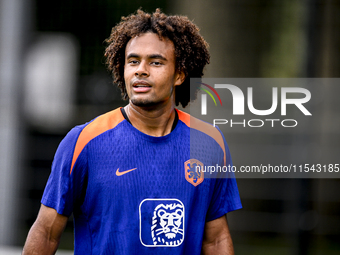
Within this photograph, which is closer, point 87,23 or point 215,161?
point 215,161

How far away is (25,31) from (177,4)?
1.83 m

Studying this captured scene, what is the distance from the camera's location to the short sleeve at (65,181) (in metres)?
2.00

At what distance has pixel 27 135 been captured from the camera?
484 cm

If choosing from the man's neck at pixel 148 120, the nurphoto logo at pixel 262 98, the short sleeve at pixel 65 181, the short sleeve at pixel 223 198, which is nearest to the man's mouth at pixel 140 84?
the man's neck at pixel 148 120

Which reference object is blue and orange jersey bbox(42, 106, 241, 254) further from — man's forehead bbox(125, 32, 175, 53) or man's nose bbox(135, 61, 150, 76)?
Answer: man's forehead bbox(125, 32, 175, 53)

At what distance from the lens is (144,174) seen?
83.0 inches

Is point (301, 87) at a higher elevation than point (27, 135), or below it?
higher

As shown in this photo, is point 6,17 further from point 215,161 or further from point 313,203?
point 313,203

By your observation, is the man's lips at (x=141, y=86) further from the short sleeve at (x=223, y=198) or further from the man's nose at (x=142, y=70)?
the short sleeve at (x=223, y=198)

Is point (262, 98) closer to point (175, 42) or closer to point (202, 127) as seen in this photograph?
point (202, 127)

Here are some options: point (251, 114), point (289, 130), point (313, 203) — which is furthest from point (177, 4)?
point (313, 203)

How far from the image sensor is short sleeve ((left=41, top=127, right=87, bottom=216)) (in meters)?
2.00

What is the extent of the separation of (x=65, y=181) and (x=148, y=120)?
Result: 0.55 meters

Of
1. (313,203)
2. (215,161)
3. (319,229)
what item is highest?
(215,161)
